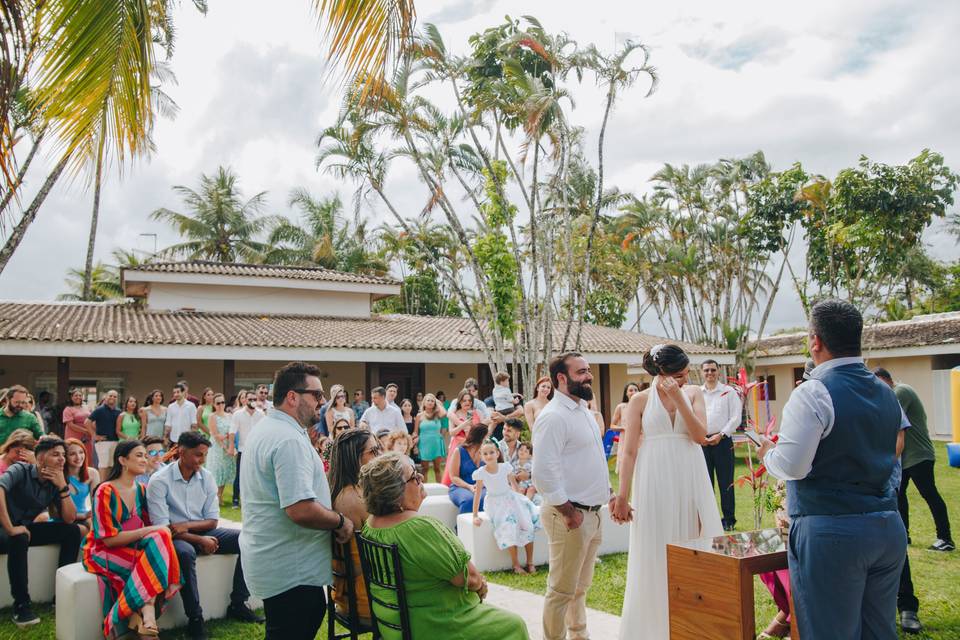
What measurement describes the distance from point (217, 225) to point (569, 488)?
34005 millimetres

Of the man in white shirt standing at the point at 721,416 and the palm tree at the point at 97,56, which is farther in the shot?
the man in white shirt standing at the point at 721,416

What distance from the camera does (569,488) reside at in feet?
15.4

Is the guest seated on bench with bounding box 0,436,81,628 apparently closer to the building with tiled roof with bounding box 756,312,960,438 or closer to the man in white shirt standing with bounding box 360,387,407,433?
the man in white shirt standing with bounding box 360,387,407,433

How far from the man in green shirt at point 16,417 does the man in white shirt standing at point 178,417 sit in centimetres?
362

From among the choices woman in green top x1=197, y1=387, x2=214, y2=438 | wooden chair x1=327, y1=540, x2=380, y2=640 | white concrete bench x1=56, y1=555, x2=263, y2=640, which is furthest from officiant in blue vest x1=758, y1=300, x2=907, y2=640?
woman in green top x1=197, y1=387, x2=214, y2=438

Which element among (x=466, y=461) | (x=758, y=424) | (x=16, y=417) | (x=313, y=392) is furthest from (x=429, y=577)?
(x=16, y=417)

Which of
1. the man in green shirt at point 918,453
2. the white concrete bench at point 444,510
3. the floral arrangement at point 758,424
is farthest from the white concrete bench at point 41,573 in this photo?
the man in green shirt at point 918,453

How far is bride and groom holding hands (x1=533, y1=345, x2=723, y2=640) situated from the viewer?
460 centimetres

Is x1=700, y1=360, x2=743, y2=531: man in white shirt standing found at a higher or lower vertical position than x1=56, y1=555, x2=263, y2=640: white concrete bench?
higher

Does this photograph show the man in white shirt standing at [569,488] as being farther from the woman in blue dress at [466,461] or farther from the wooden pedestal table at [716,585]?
the woman in blue dress at [466,461]

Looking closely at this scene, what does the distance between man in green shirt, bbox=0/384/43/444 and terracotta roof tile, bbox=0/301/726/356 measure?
25.7ft

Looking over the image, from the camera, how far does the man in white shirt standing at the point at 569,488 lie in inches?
181

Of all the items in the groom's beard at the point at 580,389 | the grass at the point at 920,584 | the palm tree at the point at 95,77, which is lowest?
the grass at the point at 920,584

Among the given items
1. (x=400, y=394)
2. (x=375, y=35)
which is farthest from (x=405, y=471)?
(x=400, y=394)
